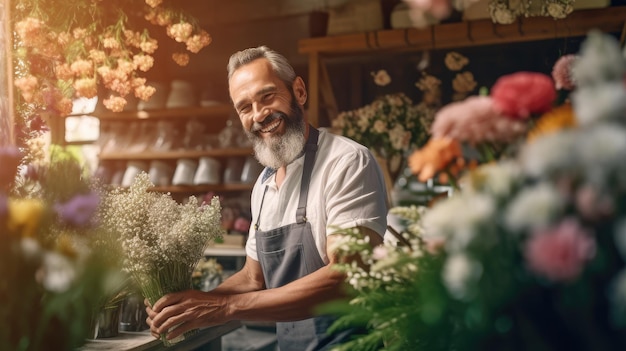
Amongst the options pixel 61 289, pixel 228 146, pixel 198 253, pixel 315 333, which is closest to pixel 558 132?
pixel 61 289

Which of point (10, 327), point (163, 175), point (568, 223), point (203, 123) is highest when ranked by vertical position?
point (203, 123)

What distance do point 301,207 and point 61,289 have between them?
1.06m

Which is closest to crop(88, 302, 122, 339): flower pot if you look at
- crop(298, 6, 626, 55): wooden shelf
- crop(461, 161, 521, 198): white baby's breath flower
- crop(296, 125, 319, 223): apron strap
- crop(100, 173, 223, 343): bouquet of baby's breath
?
crop(100, 173, 223, 343): bouquet of baby's breath

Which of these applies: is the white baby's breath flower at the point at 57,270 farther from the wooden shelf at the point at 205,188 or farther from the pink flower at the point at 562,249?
the wooden shelf at the point at 205,188

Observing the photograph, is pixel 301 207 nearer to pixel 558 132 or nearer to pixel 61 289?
pixel 61 289

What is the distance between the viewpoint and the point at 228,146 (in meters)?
5.00

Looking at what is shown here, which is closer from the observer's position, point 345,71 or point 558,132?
point 558,132

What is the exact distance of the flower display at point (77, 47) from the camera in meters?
2.20

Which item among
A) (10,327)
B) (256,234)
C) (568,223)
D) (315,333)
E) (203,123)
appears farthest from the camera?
(203,123)

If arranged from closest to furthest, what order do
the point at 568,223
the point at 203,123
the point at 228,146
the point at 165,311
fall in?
the point at 568,223, the point at 165,311, the point at 228,146, the point at 203,123

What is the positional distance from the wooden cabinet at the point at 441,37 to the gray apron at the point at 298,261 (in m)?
2.30

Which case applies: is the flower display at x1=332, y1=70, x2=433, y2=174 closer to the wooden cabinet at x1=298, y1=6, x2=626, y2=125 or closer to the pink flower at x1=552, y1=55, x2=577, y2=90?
the wooden cabinet at x1=298, y1=6, x2=626, y2=125

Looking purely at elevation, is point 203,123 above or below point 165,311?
above

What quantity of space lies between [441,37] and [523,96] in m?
3.37
